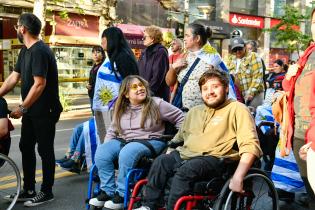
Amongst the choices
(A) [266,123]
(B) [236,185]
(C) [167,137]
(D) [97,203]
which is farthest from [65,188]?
(B) [236,185]

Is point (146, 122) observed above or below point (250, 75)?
below

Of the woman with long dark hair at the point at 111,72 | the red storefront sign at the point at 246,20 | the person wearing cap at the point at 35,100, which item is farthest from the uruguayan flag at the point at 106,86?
the red storefront sign at the point at 246,20

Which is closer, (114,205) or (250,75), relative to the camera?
(114,205)

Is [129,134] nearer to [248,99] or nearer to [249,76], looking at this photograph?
[248,99]

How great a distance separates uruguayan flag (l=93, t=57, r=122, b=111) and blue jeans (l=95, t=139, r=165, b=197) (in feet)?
2.74

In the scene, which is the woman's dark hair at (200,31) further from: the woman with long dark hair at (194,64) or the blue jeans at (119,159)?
the blue jeans at (119,159)

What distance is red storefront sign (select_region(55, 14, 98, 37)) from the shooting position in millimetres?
19656

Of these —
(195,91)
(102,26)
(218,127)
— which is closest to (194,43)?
(195,91)

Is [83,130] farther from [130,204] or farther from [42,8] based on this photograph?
[42,8]

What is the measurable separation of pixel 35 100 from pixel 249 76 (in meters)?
3.58

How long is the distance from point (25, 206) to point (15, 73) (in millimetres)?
1377

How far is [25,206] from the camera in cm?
487

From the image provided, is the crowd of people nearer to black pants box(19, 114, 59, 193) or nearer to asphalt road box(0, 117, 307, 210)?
black pants box(19, 114, 59, 193)

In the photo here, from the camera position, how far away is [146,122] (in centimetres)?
433
